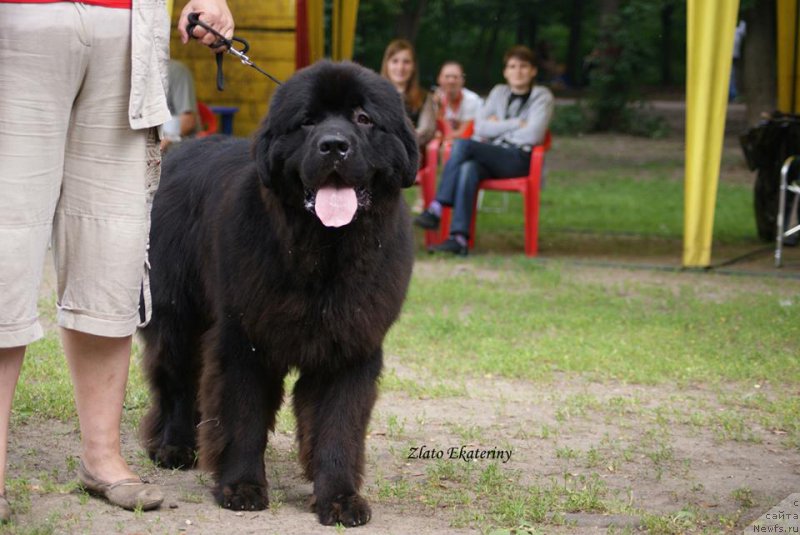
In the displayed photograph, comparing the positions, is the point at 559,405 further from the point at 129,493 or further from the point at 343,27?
the point at 343,27

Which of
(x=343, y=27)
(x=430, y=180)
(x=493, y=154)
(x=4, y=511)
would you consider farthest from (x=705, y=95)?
(x=4, y=511)

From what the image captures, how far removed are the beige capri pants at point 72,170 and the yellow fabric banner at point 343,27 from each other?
7.89 m

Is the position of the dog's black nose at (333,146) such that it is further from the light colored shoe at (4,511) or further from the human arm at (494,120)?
the human arm at (494,120)

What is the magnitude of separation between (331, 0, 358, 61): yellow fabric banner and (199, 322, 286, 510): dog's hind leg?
25.4ft

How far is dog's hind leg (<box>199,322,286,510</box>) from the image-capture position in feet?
11.4

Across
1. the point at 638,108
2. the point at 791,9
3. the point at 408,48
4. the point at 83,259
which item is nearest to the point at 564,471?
the point at 83,259

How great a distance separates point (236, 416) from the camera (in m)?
3.49

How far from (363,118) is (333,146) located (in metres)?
0.22

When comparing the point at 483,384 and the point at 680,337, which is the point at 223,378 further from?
the point at 680,337

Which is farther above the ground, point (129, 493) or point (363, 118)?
point (363, 118)

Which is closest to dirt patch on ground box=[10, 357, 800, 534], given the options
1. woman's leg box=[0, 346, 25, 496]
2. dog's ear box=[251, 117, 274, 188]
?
woman's leg box=[0, 346, 25, 496]

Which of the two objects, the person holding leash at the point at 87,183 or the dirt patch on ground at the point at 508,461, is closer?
the person holding leash at the point at 87,183

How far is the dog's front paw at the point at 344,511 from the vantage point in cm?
332

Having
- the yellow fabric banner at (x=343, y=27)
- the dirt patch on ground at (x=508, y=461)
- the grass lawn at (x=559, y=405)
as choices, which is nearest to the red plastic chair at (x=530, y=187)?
the grass lawn at (x=559, y=405)
